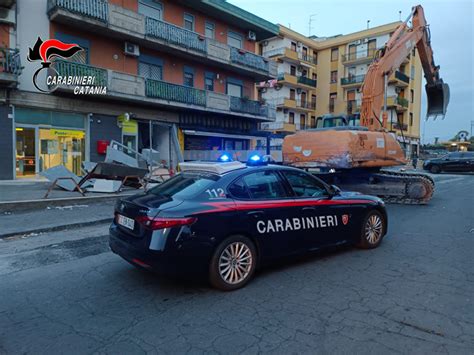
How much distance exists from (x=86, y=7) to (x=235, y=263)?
50.3 ft

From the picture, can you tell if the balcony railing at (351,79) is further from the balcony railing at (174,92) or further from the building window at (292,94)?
the balcony railing at (174,92)

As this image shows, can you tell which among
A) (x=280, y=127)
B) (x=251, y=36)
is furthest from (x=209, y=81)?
(x=280, y=127)

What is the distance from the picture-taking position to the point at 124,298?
3789 mm

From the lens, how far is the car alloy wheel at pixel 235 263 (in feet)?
13.1

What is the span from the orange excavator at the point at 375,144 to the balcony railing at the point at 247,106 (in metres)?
11.2

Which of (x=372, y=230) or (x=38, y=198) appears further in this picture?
(x=38, y=198)

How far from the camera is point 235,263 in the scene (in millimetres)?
4086

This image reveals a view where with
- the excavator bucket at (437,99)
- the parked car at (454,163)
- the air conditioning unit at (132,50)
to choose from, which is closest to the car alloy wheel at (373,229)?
the excavator bucket at (437,99)

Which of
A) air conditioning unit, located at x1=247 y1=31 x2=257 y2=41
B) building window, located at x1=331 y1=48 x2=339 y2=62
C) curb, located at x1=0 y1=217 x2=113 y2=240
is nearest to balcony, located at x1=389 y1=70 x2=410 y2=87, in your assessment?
building window, located at x1=331 y1=48 x2=339 y2=62

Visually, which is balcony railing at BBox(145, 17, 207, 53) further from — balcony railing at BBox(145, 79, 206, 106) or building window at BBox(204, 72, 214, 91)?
balcony railing at BBox(145, 79, 206, 106)

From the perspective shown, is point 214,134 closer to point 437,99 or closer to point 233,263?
point 437,99

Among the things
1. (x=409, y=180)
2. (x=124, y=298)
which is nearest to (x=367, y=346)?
(x=124, y=298)

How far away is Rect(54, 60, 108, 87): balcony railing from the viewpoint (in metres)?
14.6

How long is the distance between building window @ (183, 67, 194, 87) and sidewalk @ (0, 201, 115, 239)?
12.8 metres
